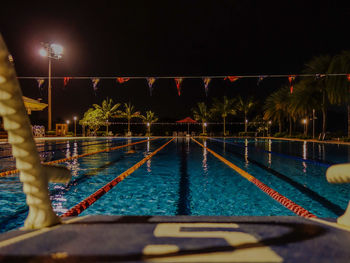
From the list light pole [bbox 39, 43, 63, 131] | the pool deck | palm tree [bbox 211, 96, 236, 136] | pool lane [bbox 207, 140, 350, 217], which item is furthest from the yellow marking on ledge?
palm tree [bbox 211, 96, 236, 136]

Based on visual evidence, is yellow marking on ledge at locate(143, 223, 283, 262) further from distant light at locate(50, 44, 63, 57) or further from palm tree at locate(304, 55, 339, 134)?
distant light at locate(50, 44, 63, 57)

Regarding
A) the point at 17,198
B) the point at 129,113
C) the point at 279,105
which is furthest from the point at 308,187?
the point at 129,113

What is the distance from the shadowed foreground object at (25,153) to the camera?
160 centimetres

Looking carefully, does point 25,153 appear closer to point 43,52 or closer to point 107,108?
point 43,52

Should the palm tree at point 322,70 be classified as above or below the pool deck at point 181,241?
above

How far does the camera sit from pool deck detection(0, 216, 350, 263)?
149 centimetres

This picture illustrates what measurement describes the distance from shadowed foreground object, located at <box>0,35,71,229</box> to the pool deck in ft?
0.54

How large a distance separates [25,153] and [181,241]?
131 cm

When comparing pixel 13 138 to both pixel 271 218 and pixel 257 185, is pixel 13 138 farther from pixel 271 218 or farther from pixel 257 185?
pixel 257 185

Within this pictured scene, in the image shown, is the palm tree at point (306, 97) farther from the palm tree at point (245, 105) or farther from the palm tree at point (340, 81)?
the palm tree at point (245, 105)

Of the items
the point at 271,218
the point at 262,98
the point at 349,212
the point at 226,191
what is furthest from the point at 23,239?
the point at 262,98

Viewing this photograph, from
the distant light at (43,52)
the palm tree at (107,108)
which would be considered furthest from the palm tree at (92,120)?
the distant light at (43,52)

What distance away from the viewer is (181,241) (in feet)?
5.62

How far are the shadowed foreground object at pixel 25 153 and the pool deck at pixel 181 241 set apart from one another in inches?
6.5
